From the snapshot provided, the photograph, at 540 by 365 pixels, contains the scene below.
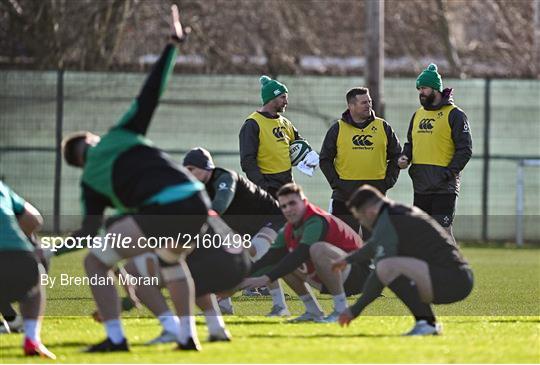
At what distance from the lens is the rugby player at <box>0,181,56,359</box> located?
8.70 m

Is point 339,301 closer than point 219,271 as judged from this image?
No

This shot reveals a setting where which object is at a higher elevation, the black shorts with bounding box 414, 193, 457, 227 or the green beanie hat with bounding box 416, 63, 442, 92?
the green beanie hat with bounding box 416, 63, 442, 92

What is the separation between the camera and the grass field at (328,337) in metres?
8.52

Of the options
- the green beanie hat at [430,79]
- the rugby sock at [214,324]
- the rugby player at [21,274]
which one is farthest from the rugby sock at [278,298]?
the green beanie hat at [430,79]

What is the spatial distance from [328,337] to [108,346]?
5.74ft

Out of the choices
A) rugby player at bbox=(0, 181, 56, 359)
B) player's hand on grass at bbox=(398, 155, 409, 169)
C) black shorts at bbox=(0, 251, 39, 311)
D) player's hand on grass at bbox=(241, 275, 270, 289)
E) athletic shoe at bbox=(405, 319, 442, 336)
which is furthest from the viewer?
player's hand on grass at bbox=(398, 155, 409, 169)

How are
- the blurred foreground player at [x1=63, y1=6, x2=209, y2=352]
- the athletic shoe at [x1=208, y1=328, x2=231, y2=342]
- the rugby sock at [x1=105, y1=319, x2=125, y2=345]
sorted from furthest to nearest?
the athletic shoe at [x1=208, y1=328, x2=231, y2=342], the rugby sock at [x1=105, y1=319, x2=125, y2=345], the blurred foreground player at [x1=63, y1=6, x2=209, y2=352]

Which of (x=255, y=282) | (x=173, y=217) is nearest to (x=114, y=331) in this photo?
(x=173, y=217)

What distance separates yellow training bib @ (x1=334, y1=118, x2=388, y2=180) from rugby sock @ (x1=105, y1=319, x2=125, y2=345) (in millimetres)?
5975

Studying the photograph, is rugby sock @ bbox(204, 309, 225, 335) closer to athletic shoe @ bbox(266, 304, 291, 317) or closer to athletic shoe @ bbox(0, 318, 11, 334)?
athletic shoe @ bbox(0, 318, 11, 334)

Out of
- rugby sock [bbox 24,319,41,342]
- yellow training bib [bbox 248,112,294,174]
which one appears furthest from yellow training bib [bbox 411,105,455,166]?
rugby sock [bbox 24,319,41,342]

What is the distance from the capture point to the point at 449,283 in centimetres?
978

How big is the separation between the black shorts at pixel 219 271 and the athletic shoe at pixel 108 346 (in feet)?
3.73

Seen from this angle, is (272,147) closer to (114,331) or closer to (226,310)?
(226,310)
